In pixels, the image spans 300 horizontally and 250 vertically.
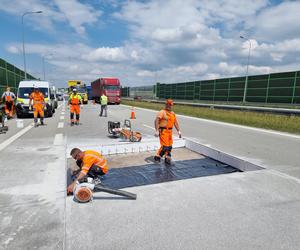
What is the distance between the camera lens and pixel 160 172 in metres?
5.23

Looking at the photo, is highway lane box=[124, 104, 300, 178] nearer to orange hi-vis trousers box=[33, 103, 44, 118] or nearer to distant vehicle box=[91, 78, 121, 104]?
orange hi-vis trousers box=[33, 103, 44, 118]

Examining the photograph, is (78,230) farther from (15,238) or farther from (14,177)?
(14,177)

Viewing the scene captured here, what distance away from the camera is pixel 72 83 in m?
41.7

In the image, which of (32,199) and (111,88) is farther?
(111,88)

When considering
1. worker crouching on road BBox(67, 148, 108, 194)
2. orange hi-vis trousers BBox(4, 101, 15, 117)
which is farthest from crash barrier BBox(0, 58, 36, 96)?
worker crouching on road BBox(67, 148, 108, 194)

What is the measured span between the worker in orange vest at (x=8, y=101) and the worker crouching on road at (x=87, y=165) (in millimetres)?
11782

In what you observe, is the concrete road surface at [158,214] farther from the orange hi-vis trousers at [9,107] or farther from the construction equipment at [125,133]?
the orange hi-vis trousers at [9,107]

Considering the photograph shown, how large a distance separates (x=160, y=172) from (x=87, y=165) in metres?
1.93

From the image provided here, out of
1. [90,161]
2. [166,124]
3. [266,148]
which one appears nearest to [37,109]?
[166,124]

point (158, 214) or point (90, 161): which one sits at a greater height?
A: point (90, 161)

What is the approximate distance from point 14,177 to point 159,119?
3327 mm

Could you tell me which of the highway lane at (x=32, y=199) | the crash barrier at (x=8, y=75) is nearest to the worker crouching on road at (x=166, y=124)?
the highway lane at (x=32, y=199)

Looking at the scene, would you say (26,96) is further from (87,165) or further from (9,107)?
(87,165)

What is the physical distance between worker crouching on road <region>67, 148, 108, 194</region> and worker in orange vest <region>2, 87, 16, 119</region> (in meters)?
11.8
